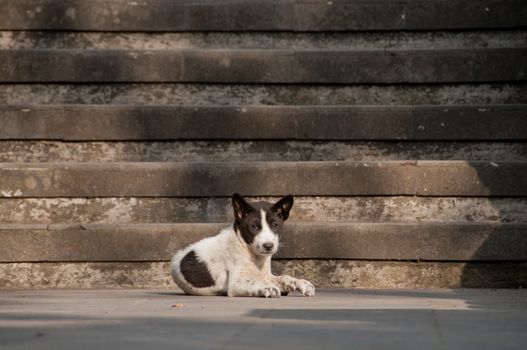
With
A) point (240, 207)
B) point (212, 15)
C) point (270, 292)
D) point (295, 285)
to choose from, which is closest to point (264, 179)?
point (240, 207)

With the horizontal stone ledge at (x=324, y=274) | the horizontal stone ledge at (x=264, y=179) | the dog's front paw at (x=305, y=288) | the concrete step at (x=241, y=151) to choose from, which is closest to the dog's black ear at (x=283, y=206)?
the dog's front paw at (x=305, y=288)

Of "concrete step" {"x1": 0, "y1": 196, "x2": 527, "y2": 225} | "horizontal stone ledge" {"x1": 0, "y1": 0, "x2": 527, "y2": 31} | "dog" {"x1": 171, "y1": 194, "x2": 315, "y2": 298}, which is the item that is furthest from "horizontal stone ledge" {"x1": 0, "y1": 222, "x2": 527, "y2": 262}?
"horizontal stone ledge" {"x1": 0, "y1": 0, "x2": 527, "y2": 31}

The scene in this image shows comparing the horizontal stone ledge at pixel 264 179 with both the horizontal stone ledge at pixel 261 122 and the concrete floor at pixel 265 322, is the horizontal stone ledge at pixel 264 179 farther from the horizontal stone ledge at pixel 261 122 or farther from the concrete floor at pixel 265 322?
the concrete floor at pixel 265 322

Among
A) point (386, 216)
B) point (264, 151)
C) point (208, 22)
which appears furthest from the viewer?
point (208, 22)

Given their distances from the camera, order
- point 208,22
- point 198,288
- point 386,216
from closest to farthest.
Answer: point 198,288 < point 386,216 < point 208,22

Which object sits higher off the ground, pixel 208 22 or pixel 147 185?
pixel 208 22

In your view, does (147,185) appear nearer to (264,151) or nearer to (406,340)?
(264,151)

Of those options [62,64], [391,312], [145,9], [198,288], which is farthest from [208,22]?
[391,312]

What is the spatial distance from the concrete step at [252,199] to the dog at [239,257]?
1.15m

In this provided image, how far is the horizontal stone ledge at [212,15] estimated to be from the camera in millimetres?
10727

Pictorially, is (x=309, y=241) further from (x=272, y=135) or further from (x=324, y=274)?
(x=272, y=135)

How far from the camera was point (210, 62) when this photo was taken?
10.4m

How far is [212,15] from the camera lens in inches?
430

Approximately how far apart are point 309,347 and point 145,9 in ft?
22.4
